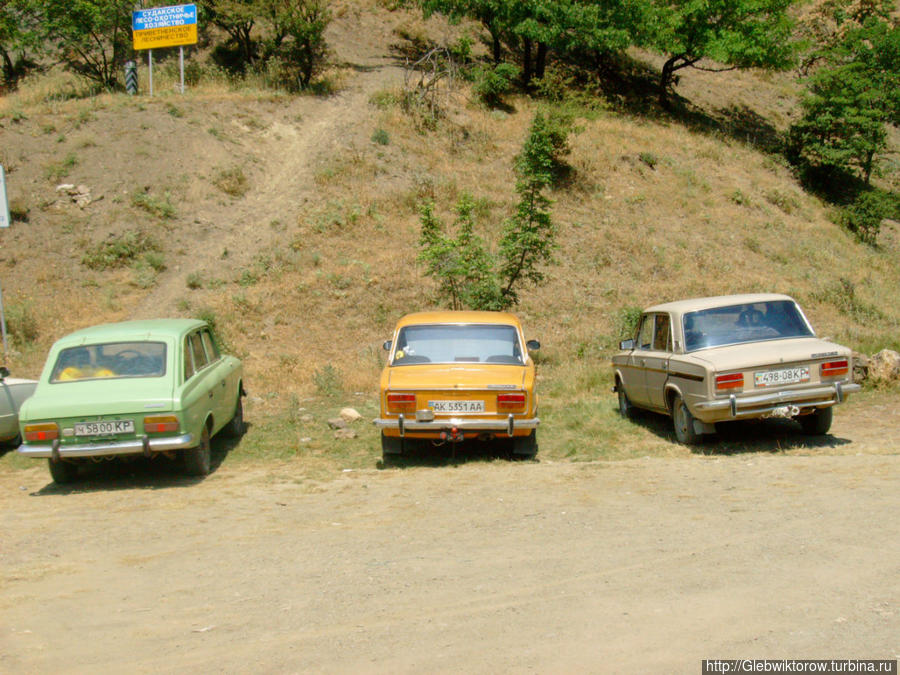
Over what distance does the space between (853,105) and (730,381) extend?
89.4ft

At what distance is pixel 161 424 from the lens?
7.59 meters

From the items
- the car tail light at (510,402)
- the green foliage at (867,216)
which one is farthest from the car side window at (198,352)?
the green foliage at (867,216)

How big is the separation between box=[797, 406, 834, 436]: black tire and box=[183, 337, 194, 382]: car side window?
23.1 ft

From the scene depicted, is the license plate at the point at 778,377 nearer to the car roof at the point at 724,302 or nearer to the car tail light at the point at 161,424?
the car roof at the point at 724,302

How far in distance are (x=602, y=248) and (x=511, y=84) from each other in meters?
11.6

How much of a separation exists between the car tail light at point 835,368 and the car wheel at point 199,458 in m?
6.70

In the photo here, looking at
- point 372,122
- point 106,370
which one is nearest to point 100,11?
point 372,122

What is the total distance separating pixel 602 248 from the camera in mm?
21547

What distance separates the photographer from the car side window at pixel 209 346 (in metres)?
9.48

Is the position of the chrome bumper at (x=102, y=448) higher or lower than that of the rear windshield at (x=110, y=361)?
lower

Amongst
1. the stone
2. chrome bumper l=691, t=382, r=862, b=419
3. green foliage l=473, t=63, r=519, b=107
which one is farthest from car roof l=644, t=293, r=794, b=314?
green foliage l=473, t=63, r=519, b=107

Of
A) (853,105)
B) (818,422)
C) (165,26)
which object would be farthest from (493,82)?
(818,422)

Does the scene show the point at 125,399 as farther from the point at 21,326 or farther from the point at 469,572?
the point at 21,326

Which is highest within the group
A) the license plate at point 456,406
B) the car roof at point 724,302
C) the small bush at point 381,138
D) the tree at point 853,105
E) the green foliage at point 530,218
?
the tree at point 853,105
